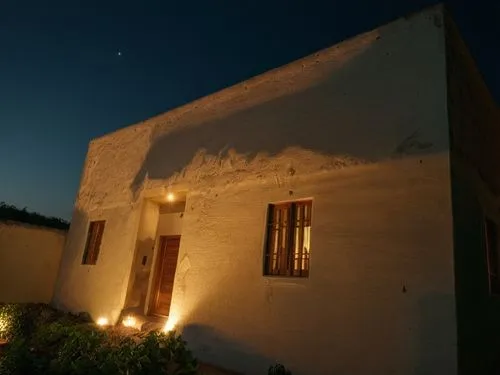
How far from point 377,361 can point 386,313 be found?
58 centimetres

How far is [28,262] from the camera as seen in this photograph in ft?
33.5

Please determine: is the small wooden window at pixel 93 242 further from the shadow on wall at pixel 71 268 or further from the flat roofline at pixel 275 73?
the flat roofline at pixel 275 73

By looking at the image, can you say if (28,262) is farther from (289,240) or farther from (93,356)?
(289,240)

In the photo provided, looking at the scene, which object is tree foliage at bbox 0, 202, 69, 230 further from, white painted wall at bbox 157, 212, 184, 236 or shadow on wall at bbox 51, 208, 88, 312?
white painted wall at bbox 157, 212, 184, 236

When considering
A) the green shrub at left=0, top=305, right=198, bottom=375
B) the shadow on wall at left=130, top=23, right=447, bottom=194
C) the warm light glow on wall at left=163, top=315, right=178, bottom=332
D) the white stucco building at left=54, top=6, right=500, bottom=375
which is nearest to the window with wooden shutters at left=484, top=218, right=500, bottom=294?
the white stucco building at left=54, top=6, right=500, bottom=375

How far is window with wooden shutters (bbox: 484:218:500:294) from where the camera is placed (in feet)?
18.7

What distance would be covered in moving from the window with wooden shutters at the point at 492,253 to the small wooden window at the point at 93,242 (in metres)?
8.59

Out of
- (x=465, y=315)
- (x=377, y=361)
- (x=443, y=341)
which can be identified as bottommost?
(x=377, y=361)

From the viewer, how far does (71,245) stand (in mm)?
10078

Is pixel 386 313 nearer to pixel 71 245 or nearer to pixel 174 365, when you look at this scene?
pixel 174 365

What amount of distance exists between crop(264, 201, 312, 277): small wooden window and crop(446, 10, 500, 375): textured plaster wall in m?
2.06

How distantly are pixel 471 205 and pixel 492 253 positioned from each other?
1.49m

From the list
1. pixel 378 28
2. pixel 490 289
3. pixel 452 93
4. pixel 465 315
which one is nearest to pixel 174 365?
pixel 465 315

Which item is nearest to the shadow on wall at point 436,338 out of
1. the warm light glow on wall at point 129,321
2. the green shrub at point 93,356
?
the green shrub at point 93,356
